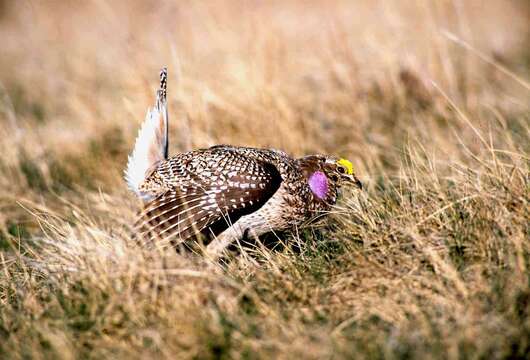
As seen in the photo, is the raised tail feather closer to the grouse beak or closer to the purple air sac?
the purple air sac

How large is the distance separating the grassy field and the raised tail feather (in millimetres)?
224

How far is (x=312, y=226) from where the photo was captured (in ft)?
11.6

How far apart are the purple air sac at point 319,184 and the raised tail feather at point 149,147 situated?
0.94 metres

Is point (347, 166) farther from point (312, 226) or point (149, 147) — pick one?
point (149, 147)

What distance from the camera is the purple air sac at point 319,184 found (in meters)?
3.88

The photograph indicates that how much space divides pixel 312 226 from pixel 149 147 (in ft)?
3.90

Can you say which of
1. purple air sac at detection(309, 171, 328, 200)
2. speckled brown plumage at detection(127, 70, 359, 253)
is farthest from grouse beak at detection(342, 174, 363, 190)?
purple air sac at detection(309, 171, 328, 200)

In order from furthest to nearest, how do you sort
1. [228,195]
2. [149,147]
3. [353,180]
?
1. [149,147]
2. [353,180]
3. [228,195]

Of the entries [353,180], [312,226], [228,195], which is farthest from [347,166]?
[228,195]

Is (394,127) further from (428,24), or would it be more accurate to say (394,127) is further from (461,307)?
(461,307)

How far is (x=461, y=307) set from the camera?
243 cm

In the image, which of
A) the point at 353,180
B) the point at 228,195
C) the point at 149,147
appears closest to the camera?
the point at 228,195

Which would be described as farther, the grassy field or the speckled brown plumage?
the speckled brown plumage

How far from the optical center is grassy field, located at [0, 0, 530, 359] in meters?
2.43
